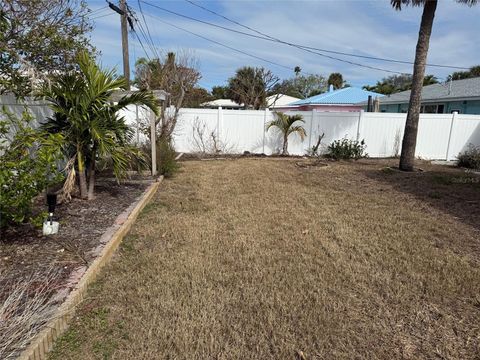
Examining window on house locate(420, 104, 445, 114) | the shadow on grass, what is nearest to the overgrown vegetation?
the shadow on grass

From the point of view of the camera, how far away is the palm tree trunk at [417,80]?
10352 millimetres

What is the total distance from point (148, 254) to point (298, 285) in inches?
71.9

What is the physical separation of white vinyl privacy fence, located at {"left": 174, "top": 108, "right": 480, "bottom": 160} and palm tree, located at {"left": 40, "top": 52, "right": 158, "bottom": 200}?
312 inches

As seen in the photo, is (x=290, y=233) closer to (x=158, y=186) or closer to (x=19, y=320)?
(x=19, y=320)

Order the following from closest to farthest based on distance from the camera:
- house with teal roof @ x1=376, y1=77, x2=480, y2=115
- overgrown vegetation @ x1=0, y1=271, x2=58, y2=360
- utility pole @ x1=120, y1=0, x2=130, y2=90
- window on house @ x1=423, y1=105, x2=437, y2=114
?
overgrown vegetation @ x1=0, y1=271, x2=58, y2=360, utility pole @ x1=120, y1=0, x2=130, y2=90, house with teal roof @ x1=376, y1=77, x2=480, y2=115, window on house @ x1=423, y1=105, x2=437, y2=114

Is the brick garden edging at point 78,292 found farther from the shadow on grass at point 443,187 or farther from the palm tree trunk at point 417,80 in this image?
the palm tree trunk at point 417,80

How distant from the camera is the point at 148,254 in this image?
4.14 meters

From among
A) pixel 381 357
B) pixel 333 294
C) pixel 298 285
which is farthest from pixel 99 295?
pixel 381 357

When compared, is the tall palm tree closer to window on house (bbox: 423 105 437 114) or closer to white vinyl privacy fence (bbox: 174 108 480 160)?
white vinyl privacy fence (bbox: 174 108 480 160)

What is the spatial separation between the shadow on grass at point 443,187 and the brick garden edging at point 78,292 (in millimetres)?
5390

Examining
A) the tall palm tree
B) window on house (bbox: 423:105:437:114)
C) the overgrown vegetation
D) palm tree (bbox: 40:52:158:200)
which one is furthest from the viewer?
window on house (bbox: 423:105:437:114)

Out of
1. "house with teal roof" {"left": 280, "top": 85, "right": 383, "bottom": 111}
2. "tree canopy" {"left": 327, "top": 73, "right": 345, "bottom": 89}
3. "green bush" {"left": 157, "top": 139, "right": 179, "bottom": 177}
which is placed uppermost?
"tree canopy" {"left": 327, "top": 73, "right": 345, "bottom": 89}

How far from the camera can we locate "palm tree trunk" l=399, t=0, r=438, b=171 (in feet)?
34.0

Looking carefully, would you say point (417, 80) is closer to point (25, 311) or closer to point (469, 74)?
point (25, 311)
